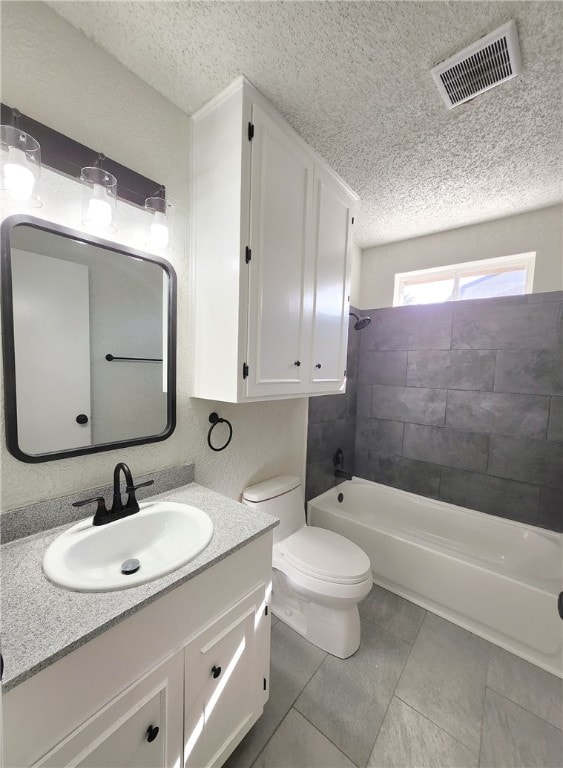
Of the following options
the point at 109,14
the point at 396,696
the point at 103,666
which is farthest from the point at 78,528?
the point at 109,14

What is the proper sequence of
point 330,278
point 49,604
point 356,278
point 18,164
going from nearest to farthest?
point 49,604 → point 18,164 → point 330,278 → point 356,278

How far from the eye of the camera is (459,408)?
227cm

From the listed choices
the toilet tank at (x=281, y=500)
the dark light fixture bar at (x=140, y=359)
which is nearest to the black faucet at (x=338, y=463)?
the toilet tank at (x=281, y=500)

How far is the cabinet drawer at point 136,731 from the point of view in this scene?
2.02 feet

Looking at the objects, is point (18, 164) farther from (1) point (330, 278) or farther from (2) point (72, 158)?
(1) point (330, 278)

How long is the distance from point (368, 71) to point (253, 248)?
79 cm

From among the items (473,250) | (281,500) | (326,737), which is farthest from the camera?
(473,250)

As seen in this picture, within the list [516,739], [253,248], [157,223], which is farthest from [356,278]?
[516,739]

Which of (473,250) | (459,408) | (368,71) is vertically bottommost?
(459,408)

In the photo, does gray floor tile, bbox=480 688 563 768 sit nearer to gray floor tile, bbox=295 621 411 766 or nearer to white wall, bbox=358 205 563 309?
gray floor tile, bbox=295 621 411 766

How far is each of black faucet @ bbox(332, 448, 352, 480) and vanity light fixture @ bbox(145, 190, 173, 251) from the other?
80.9 inches

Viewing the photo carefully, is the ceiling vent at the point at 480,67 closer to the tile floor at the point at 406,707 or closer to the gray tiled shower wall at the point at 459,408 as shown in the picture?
the gray tiled shower wall at the point at 459,408

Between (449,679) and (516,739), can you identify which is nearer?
(516,739)

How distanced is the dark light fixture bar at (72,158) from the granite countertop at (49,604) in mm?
1231
